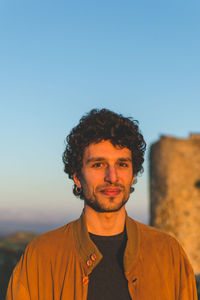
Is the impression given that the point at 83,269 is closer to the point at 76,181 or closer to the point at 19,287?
the point at 19,287

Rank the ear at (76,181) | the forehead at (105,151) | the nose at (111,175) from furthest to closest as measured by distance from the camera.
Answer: the ear at (76,181) → the forehead at (105,151) → the nose at (111,175)

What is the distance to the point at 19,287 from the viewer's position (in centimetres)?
264

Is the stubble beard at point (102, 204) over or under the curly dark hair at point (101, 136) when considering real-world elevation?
under

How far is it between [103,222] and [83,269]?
1.20ft

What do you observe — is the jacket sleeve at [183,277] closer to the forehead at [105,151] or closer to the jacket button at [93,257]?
the jacket button at [93,257]

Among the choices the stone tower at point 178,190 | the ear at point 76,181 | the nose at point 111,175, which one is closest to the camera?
the nose at point 111,175

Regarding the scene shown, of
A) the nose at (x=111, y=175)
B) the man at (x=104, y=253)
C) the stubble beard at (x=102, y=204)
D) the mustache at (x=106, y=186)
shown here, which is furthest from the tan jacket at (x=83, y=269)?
the nose at (x=111, y=175)

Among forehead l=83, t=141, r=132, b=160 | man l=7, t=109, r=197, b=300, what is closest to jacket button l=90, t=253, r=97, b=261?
man l=7, t=109, r=197, b=300

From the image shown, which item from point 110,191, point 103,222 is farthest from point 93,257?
point 110,191

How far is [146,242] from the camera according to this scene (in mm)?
2898

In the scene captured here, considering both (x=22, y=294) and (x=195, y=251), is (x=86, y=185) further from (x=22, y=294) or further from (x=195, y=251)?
(x=195, y=251)

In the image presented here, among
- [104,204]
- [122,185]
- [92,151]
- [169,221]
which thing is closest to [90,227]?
[104,204]

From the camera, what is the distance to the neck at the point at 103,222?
279cm

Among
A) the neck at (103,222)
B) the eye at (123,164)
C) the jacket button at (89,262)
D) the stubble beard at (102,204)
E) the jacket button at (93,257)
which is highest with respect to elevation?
the eye at (123,164)
